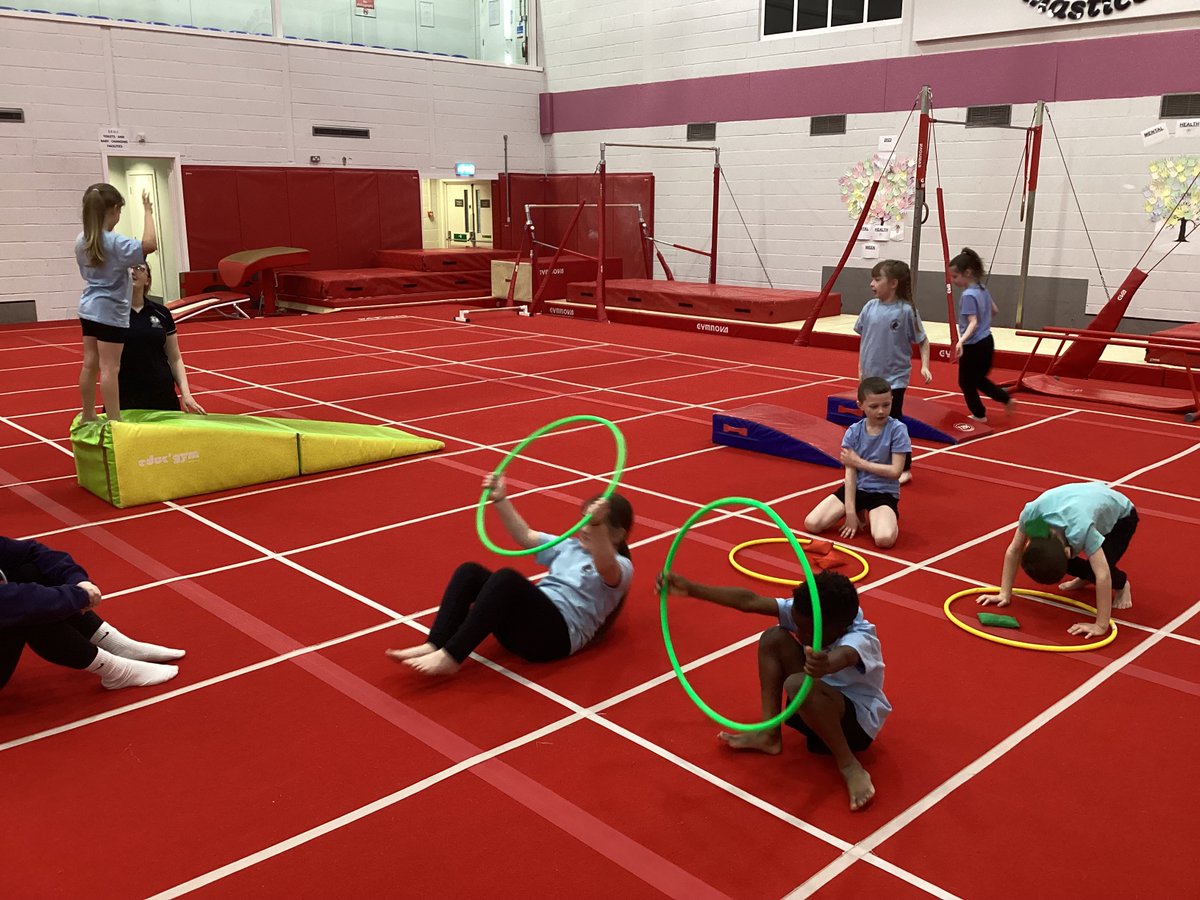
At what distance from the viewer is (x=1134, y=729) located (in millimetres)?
3857

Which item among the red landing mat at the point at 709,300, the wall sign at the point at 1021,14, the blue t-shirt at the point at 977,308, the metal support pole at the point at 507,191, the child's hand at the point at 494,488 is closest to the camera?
the child's hand at the point at 494,488

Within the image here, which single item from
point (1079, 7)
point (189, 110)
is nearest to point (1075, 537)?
point (1079, 7)

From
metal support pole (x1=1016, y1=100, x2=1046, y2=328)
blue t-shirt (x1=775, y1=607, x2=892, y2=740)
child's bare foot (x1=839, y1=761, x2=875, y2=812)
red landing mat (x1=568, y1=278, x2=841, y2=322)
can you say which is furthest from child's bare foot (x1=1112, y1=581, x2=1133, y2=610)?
red landing mat (x1=568, y1=278, x2=841, y2=322)

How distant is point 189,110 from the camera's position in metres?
18.3

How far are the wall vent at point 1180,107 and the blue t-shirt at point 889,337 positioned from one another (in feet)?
28.5

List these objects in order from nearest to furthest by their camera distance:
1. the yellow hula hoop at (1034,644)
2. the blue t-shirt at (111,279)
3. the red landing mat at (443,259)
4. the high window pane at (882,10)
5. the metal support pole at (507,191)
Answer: the yellow hula hoop at (1034,644) → the blue t-shirt at (111,279) → the high window pane at (882,10) → the red landing mat at (443,259) → the metal support pole at (507,191)

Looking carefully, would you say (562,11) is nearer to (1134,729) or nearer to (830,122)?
(830,122)

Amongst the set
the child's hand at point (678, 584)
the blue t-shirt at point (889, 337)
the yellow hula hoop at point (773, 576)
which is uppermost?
the blue t-shirt at point (889, 337)

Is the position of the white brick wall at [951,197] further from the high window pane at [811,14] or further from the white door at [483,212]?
the white door at [483,212]

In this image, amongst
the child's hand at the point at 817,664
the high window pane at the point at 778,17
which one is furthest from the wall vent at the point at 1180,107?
the child's hand at the point at 817,664

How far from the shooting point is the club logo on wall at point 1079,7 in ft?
45.7

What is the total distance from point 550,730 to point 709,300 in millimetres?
13165

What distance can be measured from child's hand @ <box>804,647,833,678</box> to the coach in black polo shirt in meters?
5.53

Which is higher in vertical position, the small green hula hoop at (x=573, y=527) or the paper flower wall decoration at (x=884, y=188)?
the paper flower wall decoration at (x=884, y=188)
